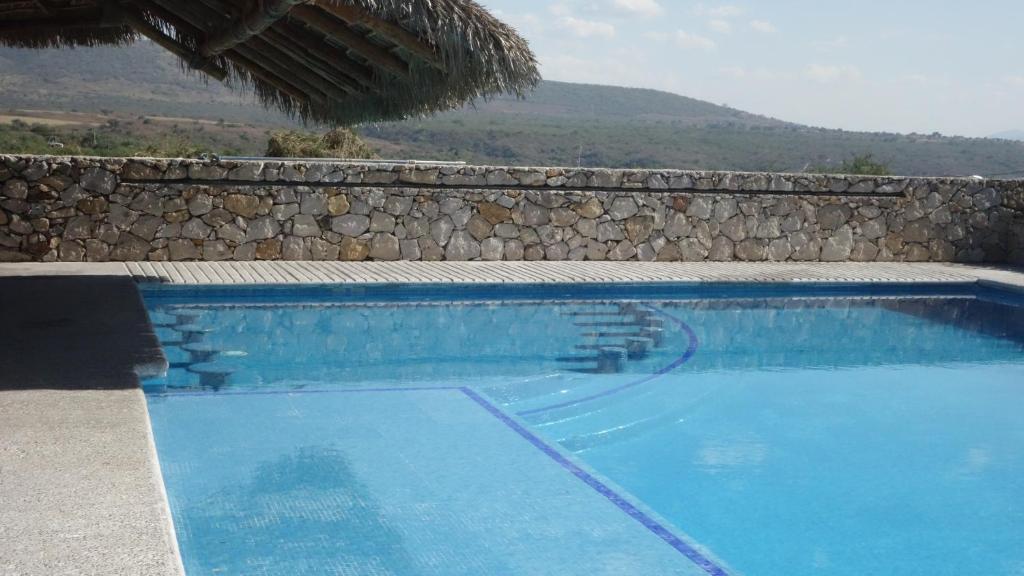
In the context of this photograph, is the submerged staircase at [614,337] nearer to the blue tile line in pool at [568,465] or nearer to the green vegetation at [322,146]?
the blue tile line in pool at [568,465]

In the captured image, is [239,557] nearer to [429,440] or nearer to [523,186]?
[429,440]

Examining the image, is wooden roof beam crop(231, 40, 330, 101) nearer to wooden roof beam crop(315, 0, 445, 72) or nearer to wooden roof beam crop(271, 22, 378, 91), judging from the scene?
wooden roof beam crop(271, 22, 378, 91)

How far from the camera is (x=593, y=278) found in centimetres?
1142

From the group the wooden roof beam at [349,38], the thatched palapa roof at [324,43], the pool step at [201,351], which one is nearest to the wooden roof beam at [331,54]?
the thatched palapa roof at [324,43]

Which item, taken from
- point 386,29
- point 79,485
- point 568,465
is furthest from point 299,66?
point 79,485

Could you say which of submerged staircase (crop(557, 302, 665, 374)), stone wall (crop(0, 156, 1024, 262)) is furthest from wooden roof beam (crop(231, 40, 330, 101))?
submerged staircase (crop(557, 302, 665, 374))

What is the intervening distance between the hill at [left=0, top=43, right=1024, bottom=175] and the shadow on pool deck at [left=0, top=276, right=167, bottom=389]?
26.3 meters

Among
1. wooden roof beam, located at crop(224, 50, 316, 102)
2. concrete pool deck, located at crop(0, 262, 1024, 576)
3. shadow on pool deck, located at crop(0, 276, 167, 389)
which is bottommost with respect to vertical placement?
shadow on pool deck, located at crop(0, 276, 167, 389)

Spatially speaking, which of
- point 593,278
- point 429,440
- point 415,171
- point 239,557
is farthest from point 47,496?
point 415,171

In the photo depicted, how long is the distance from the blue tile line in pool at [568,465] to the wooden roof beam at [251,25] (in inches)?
91.7

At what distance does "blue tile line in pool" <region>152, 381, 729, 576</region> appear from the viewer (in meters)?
4.64

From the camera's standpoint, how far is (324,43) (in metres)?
8.30

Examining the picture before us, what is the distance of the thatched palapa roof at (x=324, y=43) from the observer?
22.7ft

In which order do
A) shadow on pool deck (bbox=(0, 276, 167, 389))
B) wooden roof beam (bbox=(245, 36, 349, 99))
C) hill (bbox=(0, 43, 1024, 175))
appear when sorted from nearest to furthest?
1. shadow on pool deck (bbox=(0, 276, 167, 389))
2. wooden roof beam (bbox=(245, 36, 349, 99))
3. hill (bbox=(0, 43, 1024, 175))
